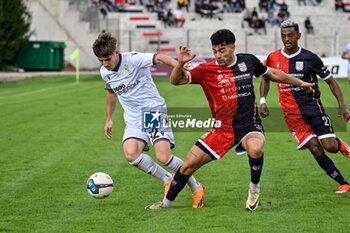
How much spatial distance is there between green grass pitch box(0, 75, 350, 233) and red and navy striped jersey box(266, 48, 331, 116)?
1.07 meters

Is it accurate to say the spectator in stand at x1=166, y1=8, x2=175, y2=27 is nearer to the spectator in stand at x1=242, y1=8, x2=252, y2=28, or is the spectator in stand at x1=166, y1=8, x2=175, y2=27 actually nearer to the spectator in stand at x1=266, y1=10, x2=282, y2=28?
the spectator in stand at x1=242, y1=8, x2=252, y2=28

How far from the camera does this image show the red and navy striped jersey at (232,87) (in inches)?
384

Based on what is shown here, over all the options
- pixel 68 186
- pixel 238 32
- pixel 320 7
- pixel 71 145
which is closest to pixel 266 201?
pixel 68 186

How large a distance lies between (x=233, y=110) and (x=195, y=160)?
0.70m

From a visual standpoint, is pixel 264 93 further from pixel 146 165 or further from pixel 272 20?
pixel 272 20

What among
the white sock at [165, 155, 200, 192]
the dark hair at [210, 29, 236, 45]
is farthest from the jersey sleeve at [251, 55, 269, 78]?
the white sock at [165, 155, 200, 192]

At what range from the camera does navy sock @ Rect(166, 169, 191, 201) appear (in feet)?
33.0

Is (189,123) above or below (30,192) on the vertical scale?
above

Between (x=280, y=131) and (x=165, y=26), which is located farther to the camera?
(x=165, y=26)

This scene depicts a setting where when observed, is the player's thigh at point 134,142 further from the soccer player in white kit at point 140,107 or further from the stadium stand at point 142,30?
the stadium stand at point 142,30

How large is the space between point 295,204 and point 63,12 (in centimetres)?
4853

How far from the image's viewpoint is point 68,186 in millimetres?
12016

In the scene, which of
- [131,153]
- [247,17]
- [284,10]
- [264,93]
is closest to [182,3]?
[247,17]

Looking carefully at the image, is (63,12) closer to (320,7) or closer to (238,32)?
(238,32)
